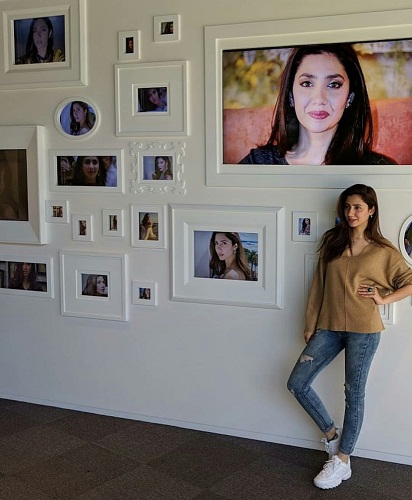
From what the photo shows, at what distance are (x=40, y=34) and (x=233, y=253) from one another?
68.0 inches

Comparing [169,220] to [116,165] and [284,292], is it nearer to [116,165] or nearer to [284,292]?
[116,165]

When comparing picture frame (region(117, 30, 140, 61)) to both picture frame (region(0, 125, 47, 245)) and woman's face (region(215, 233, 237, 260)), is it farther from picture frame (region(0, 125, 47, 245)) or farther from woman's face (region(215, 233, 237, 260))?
woman's face (region(215, 233, 237, 260))

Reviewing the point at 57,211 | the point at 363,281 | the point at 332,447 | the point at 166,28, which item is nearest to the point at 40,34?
the point at 166,28


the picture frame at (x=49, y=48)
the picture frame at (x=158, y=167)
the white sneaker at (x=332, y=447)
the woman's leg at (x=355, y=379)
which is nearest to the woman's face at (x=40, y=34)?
the picture frame at (x=49, y=48)

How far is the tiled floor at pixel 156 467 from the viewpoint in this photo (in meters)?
3.21

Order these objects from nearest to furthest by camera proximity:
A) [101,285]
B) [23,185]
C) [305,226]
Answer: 1. [305,226]
2. [101,285]
3. [23,185]

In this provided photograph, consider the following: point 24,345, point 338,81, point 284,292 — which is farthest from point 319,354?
point 24,345

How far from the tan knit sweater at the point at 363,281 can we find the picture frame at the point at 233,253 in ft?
1.31

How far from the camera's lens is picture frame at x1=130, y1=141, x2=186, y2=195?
3807mm

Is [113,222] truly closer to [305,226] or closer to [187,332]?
[187,332]

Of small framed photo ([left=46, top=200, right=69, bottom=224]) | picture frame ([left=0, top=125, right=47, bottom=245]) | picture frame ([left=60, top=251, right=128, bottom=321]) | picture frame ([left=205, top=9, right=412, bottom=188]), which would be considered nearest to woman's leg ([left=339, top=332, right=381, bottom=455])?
picture frame ([left=205, top=9, right=412, bottom=188])

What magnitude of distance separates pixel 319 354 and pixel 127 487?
1.12m

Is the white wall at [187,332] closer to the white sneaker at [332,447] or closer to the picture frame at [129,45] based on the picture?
the picture frame at [129,45]

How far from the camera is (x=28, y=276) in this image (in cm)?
426
